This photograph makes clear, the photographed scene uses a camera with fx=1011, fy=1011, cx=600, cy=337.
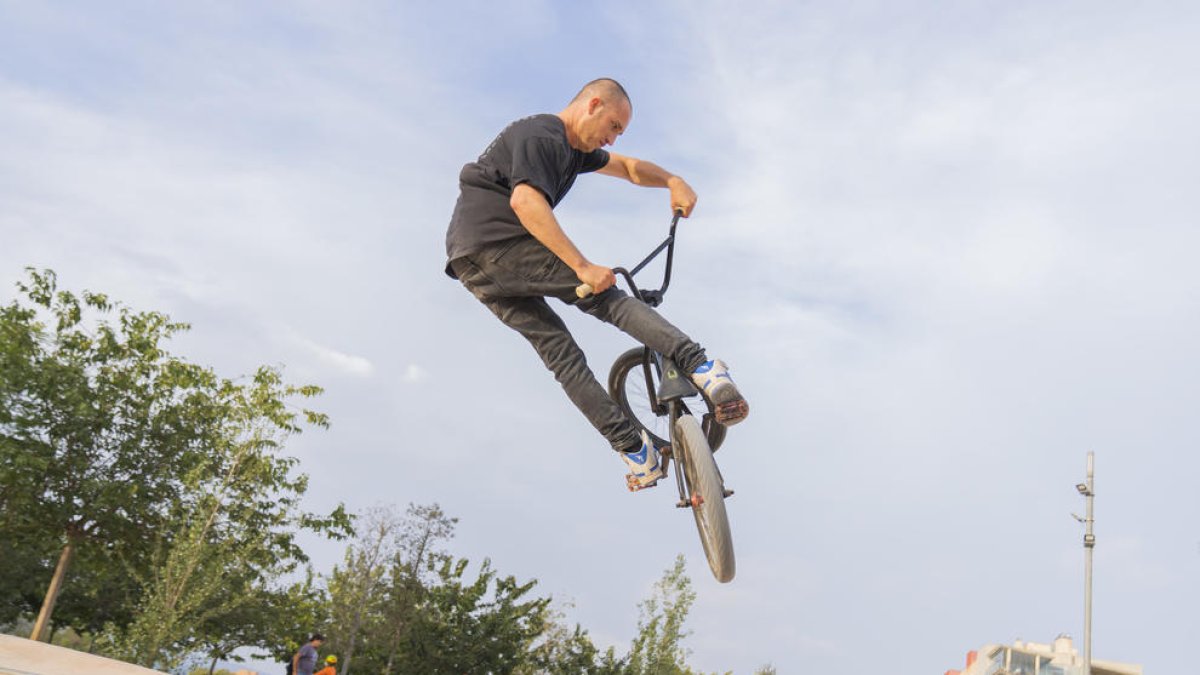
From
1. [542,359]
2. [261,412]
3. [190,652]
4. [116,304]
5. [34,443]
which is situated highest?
[116,304]

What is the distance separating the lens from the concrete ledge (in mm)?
5468

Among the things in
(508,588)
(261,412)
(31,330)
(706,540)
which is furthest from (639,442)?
(508,588)

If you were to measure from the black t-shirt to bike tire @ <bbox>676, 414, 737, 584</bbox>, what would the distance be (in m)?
1.35

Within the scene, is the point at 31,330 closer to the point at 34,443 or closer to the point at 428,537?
the point at 34,443

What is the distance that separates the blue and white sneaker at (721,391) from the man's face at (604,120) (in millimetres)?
1345

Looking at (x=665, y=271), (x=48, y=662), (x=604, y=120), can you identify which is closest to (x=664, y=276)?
(x=665, y=271)

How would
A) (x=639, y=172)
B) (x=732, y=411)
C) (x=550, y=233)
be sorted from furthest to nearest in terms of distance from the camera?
1. (x=639, y=172)
2. (x=732, y=411)
3. (x=550, y=233)

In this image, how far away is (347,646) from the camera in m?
25.9

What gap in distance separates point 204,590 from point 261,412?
17.7 ft

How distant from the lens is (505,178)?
533 cm

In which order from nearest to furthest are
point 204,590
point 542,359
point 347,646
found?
1. point 542,359
2. point 204,590
3. point 347,646

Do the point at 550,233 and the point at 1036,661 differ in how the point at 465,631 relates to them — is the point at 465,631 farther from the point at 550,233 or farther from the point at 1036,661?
the point at 1036,661

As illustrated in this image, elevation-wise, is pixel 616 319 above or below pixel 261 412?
below

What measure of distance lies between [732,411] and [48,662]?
13.6 ft
